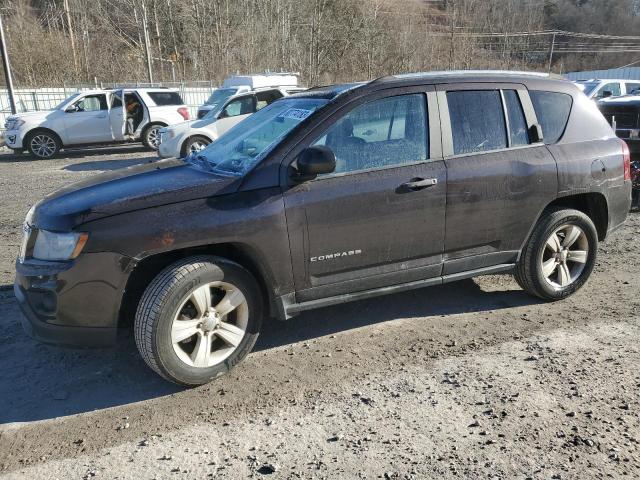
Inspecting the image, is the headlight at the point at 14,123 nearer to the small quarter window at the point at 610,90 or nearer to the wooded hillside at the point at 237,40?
the small quarter window at the point at 610,90

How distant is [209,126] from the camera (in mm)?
12016

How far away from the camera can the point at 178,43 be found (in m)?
39.1

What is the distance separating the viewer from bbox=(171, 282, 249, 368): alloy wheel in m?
3.21

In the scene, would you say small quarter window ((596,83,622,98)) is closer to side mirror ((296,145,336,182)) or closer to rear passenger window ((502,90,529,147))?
rear passenger window ((502,90,529,147))

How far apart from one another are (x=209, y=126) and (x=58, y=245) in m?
9.39

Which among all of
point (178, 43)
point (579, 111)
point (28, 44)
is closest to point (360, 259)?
point (579, 111)

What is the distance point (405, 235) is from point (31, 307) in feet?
8.10

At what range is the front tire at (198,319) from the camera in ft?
10.1

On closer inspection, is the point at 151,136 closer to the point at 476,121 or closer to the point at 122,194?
the point at 122,194

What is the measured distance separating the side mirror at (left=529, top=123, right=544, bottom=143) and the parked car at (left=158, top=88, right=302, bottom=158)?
24.8 feet

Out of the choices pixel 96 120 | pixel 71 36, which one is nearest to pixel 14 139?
pixel 96 120

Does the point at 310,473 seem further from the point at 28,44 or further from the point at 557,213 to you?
the point at 28,44

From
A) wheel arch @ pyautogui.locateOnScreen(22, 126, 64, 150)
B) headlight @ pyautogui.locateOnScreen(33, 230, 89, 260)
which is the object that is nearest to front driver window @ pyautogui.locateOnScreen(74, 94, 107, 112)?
wheel arch @ pyautogui.locateOnScreen(22, 126, 64, 150)

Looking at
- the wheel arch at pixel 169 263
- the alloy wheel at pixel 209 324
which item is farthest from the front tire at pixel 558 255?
the alloy wheel at pixel 209 324
